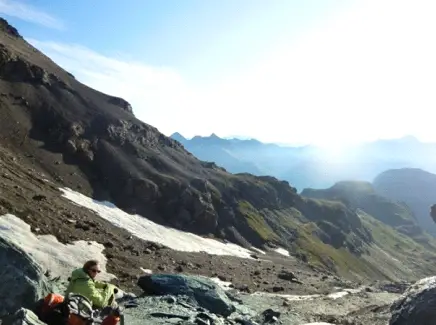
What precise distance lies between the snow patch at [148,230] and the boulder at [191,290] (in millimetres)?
45230

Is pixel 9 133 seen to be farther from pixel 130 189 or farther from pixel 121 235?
pixel 121 235

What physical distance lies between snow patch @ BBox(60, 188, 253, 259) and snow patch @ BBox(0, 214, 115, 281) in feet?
107

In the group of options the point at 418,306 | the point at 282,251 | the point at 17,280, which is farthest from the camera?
the point at 282,251

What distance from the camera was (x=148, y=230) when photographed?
88.1 meters

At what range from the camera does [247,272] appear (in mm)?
82062

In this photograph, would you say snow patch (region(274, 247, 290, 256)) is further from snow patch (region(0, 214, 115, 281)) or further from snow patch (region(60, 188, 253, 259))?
snow patch (region(0, 214, 115, 281))

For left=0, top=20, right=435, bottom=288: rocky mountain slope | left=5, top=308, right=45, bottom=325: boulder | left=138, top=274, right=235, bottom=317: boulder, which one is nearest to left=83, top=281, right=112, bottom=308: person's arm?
left=5, top=308, right=45, bottom=325: boulder

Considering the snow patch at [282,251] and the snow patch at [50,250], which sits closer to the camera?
the snow patch at [50,250]

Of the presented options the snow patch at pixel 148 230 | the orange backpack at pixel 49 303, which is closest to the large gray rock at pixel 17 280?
the orange backpack at pixel 49 303

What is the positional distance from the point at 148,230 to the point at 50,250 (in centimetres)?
4693

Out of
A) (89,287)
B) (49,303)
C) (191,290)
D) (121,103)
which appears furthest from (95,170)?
(49,303)

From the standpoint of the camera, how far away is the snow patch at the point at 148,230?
8153 centimetres

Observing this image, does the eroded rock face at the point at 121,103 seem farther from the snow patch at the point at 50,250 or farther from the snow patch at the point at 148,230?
the snow patch at the point at 50,250

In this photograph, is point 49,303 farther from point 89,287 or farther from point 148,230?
point 148,230
